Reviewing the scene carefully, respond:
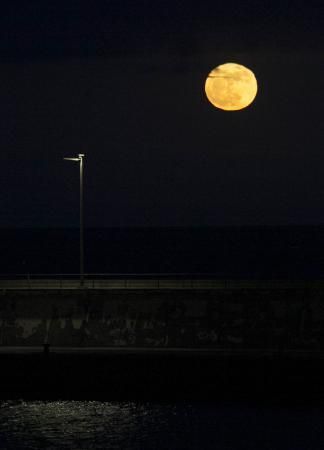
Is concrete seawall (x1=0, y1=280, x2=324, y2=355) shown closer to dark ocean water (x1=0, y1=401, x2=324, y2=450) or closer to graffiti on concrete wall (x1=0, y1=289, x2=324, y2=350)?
graffiti on concrete wall (x1=0, y1=289, x2=324, y2=350)

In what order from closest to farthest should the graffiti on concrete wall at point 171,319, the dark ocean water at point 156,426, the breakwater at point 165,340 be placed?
the dark ocean water at point 156,426, the breakwater at point 165,340, the graffiti on concrete wall at point 171,319

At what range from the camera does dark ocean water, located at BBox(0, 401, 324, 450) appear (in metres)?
38.2

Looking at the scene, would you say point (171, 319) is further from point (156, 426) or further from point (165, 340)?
point (156, 426)

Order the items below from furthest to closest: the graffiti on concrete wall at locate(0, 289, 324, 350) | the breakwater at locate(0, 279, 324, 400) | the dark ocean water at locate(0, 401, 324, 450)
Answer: the graffiti on concrete wall at locate(0, 289, 324, 350) < the breakwater at locate(0, 279, 324, 400) < the dark ocean water at locate(0, 401, 324, 450)

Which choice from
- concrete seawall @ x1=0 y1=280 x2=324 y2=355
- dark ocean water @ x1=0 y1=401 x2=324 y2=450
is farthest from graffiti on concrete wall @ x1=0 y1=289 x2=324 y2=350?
dark ocean water @ x1=0 y1=401 x2=324 y2=450

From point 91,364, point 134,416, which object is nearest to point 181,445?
point 134,416

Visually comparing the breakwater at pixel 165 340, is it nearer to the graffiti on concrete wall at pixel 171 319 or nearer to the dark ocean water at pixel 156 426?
the graffiti on concrete wall at pixel 171 319

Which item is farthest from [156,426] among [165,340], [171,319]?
[171,319]

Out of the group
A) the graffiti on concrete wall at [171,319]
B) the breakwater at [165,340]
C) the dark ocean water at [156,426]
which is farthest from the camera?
the graffiti on concrete wall at [171,319]

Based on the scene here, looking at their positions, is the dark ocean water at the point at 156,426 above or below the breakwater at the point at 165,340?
below

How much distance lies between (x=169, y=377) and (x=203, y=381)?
5.04 feet

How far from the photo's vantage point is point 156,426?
40.4 m

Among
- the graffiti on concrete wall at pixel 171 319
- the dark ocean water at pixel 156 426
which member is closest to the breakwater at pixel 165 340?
the graffiti on concrete wall at pixel 171 319

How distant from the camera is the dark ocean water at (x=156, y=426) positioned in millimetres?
38250
